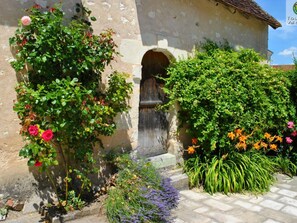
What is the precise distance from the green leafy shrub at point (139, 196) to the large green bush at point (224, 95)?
4.22 feet

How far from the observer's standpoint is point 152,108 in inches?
196

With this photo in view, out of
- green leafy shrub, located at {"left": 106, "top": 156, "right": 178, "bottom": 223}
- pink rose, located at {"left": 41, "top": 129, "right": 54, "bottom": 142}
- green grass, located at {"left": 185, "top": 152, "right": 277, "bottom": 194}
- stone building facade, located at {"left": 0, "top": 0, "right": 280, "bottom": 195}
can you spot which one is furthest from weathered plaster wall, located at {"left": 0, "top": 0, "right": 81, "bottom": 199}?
green grass, located at {"left": 185, "top": 152, "right": 277, "bottom": 194}

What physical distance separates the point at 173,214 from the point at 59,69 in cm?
250

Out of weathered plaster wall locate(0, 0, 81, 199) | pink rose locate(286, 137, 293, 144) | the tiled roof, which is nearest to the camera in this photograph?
weathered plaster wall locate(0, 0, 81, 199)

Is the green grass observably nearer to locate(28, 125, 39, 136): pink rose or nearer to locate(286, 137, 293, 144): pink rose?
locate(286, 137, 293, 144): pink rose

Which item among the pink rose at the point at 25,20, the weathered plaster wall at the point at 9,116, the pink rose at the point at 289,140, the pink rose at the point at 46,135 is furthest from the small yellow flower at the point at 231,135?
the pink rose at the point at 25,20

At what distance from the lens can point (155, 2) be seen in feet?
15.2

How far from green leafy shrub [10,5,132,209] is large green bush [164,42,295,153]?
5.35 feet

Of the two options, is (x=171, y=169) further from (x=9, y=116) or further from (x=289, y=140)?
(x=9, y=116)

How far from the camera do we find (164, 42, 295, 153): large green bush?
14.4 feet

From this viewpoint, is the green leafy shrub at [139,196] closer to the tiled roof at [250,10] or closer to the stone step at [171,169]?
the stone step at [171,169]

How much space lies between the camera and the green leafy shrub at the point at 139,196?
10.0ft

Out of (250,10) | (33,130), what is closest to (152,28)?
(33,130)

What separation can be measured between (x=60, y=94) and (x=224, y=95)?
9.08 feet
